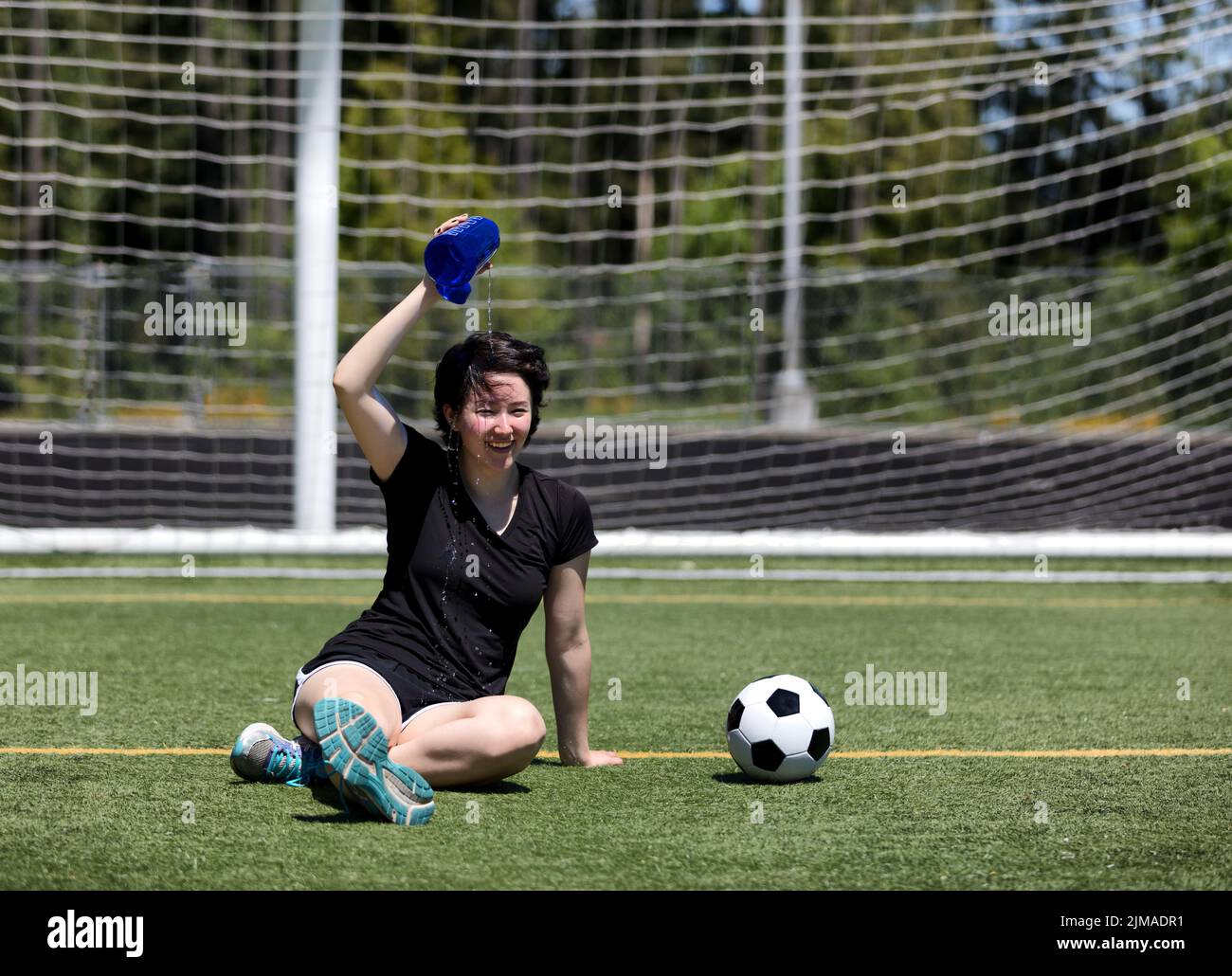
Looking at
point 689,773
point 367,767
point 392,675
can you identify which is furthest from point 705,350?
point 367,767

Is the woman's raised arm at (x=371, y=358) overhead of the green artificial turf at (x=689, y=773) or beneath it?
overhead

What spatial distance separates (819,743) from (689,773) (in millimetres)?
426

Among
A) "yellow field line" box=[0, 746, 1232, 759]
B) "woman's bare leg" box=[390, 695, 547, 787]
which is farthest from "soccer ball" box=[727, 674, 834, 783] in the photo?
"woman's bare leg" box=[390, 695, 547, 787]

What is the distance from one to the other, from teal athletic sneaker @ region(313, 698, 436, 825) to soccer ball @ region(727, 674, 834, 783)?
108cm

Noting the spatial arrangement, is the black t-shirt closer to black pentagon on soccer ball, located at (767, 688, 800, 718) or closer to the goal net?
black pentagon on soccer ball, located at (767, 688, 800, 718)

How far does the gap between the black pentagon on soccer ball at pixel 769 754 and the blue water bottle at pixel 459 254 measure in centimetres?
159

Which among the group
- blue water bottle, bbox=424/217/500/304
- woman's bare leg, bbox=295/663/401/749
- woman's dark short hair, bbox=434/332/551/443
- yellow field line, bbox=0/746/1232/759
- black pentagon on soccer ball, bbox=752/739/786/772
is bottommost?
yellow field line, bbox=0/746/1232/759

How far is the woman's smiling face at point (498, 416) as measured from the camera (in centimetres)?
441

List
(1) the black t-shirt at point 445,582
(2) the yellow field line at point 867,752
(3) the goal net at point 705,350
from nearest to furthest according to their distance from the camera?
1. (1) the black t-shirt at point 445,582
2. (2) the yellow field line at point 867,752
3. (3) the goal net at point 705,350

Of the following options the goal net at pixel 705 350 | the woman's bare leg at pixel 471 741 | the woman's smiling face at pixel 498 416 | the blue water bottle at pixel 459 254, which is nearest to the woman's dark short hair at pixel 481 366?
the woman's smiling face at pixel 498 416

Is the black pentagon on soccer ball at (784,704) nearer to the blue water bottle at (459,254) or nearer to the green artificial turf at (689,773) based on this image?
the green artificial turf at (689,773)

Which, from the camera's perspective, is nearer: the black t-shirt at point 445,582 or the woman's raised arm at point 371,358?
the woman's raised arm at point 371,358

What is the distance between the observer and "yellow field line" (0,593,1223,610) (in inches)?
367
